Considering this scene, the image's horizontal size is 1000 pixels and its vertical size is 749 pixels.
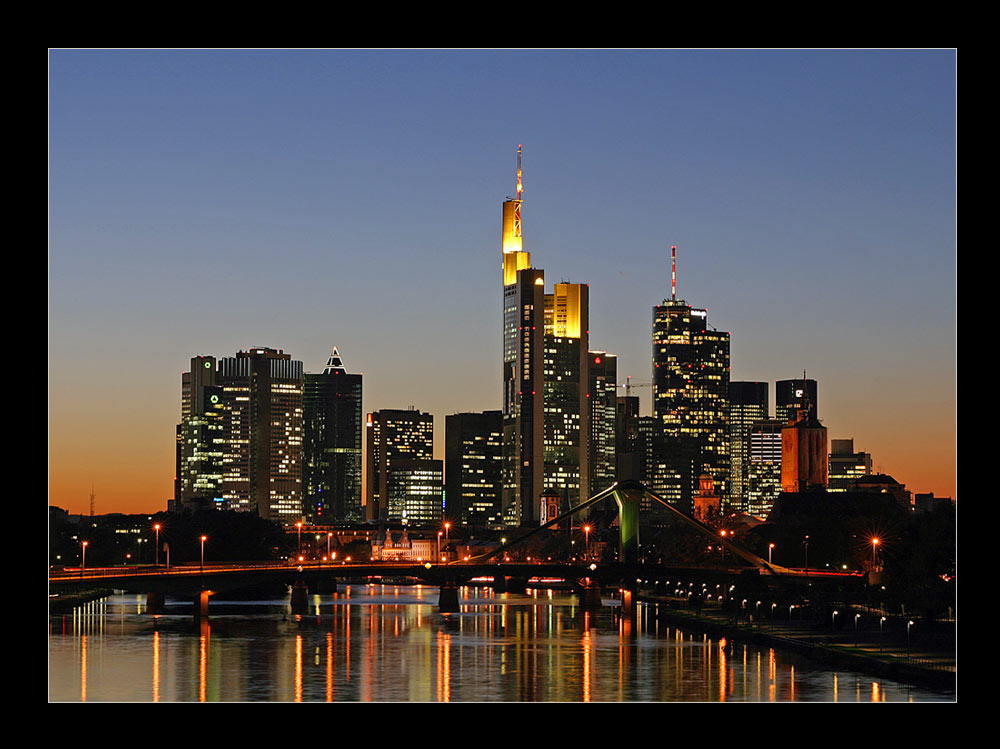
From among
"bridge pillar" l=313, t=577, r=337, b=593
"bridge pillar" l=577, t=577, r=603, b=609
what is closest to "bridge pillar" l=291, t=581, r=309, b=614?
"bridge pillar" l=577, t=577, r=603, b=609

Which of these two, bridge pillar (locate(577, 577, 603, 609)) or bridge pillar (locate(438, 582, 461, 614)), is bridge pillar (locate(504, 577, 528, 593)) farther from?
bridge pillar (locate(438, 582, 461, 614))

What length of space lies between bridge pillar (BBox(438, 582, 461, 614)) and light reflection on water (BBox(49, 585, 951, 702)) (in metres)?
5.12

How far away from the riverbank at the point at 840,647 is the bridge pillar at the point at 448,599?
1877cm

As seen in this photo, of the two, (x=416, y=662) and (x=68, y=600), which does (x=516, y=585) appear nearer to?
(x=68, y=600)

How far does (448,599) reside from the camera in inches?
5384

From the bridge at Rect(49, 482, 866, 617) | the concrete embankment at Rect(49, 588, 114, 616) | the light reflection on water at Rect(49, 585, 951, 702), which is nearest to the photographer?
the light reflection on water at Rect(49, 585, 951, 702)

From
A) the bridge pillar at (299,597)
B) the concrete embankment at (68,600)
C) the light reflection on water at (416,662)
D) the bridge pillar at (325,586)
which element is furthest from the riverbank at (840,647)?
the bridge pillar at (325,586)

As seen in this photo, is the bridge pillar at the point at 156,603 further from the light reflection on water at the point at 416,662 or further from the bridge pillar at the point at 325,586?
the bridge pillar at the point at 325,586

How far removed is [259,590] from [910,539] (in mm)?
85184

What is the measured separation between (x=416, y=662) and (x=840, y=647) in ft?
72.5

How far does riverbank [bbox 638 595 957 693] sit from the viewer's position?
68.9 m
